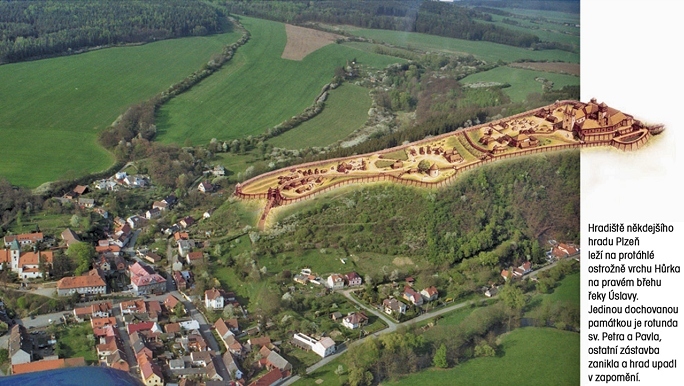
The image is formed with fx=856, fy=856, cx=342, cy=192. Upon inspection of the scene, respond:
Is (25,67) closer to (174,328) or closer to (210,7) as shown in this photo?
(210,7)

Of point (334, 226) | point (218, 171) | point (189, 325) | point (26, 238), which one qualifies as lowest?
point (189, 325)

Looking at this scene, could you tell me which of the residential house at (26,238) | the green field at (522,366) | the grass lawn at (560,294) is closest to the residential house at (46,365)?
the residential house at (26,238)

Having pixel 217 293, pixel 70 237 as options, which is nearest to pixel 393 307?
pixel 217 293

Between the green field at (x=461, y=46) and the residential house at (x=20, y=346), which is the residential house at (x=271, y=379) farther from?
the green field at (x=461, y=46)

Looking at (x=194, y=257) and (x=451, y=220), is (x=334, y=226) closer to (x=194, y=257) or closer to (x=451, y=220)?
(x=451, y=220)

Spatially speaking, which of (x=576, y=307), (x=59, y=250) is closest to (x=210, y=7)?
(x=59, y=250)

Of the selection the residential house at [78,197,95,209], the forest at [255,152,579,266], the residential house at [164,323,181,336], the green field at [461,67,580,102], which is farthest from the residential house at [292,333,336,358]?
the residential house at [78,197,95,209]
